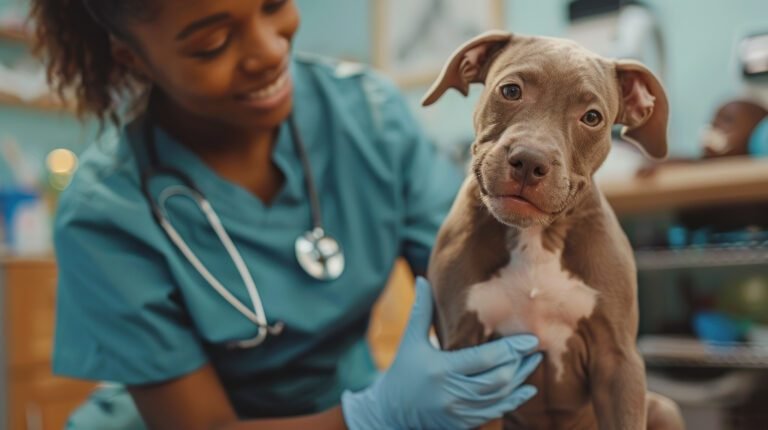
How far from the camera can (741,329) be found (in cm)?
169

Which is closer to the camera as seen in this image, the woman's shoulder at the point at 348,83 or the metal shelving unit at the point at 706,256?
the woman's shoulder at the point at 348,83

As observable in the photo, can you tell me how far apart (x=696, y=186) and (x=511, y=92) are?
1177 millimetres

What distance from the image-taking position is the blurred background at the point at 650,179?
1.68m

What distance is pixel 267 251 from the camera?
44.0 inches

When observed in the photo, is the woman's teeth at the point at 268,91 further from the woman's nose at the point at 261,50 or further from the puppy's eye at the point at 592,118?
the puppy's eye at the point at 592,118

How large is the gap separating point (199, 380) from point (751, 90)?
5.31ft

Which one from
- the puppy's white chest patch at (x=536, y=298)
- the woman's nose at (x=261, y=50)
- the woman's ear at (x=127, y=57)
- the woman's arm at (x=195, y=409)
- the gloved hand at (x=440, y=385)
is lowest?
the woman's arm at (x=195, y=409)

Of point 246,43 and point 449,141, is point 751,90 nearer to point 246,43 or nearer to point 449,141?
point 449,141

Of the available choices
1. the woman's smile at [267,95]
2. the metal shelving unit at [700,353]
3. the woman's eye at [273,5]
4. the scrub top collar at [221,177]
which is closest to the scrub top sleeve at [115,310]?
the scrub top collar at [221,177]

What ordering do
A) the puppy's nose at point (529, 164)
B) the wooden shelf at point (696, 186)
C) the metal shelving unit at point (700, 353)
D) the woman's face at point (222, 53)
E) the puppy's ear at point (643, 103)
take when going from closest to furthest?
the puppy's nose at point (529, 164) → the puppy's ear at point (643, 103) → the woman's face at point (222, 53) → the wooden shelf at point (696, 186) → the metal shelving unit at point (700, 353)

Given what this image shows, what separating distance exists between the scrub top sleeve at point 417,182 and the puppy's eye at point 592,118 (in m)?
0.58

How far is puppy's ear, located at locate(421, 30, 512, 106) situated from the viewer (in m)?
0.65

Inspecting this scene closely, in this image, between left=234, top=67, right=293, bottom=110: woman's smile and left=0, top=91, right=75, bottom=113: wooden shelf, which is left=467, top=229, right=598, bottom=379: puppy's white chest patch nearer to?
left=234, top=67, right=293, bottom=110: woman's smile

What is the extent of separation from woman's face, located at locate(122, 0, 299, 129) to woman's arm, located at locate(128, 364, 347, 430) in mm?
361
